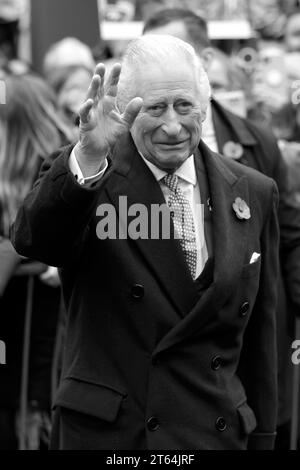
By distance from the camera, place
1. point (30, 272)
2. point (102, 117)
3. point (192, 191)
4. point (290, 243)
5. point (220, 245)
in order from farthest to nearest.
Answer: point (30, 272) < point (290, 243) < point (192, 191) < point (220, 245) < point (102, 117)

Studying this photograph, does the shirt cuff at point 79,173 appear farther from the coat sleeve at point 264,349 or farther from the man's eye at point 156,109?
the coat sleeve at point 264,349

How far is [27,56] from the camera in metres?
8.79

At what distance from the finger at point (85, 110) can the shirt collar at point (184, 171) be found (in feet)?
1.67

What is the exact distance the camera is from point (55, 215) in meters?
3.13

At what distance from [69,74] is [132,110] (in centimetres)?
371

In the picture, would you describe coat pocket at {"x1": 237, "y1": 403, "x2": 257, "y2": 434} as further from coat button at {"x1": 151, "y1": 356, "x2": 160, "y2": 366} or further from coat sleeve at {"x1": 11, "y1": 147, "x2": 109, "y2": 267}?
coat sleeve at {"x1": 11, "y1": 147, "x2": 109, "y2": 267}

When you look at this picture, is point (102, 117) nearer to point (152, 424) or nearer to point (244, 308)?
point (244, 308)

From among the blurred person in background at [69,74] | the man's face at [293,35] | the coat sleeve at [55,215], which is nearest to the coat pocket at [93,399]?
the coat sleeve at [55,215]

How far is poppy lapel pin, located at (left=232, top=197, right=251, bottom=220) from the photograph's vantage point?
3600 mm

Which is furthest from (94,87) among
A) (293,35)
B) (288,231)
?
(293,35)

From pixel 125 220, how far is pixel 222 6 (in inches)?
207

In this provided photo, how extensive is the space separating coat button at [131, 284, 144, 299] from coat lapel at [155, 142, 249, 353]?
0.14 metres

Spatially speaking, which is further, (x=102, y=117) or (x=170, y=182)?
(x=170, y=182)
